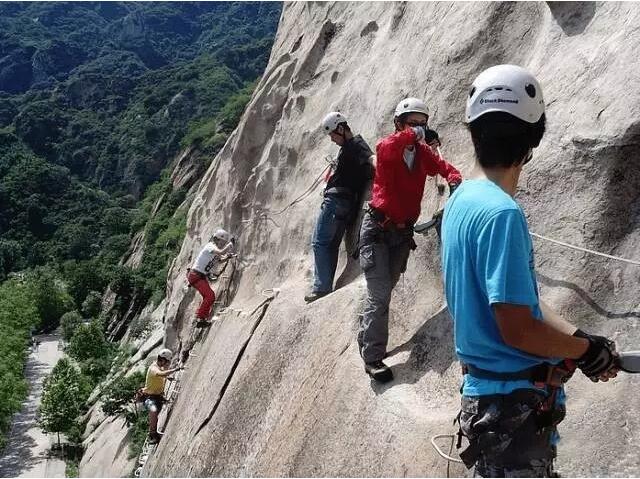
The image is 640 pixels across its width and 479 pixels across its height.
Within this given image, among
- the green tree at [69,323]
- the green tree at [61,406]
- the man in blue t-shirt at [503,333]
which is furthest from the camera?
the green tree at [69,323]

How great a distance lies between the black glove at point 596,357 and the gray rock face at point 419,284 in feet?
5.31

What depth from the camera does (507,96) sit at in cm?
278

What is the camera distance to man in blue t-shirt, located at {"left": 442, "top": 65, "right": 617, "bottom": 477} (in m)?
2.66

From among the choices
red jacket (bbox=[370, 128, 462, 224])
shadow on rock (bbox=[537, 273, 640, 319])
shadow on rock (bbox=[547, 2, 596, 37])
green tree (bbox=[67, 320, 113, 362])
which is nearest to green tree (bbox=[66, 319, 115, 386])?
green tree (bbox=[67, 320, 113, 362])

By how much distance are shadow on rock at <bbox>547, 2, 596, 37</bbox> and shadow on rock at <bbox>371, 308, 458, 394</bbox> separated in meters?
2.95

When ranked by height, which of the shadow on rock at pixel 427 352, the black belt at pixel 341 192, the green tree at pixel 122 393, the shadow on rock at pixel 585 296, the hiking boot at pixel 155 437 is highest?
the black belt at pixel 341 192

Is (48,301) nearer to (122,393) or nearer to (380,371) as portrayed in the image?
(122,393)

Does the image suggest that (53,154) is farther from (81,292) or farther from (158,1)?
(158,1)

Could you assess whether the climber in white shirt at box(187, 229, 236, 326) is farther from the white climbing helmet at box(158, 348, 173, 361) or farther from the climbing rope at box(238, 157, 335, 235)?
the white climbing helmet at box(158, 348, 173, 361)

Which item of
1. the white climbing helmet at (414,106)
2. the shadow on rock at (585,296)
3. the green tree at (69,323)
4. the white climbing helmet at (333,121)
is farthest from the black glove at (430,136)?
the green tree at (69,323)

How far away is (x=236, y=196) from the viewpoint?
41.6 feet

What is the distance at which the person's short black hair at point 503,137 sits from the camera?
2.77 m

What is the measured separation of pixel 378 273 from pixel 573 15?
10.3 feet

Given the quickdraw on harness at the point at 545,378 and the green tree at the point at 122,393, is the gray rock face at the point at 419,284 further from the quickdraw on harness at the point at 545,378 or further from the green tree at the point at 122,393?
the green tree at the point at 122,393
